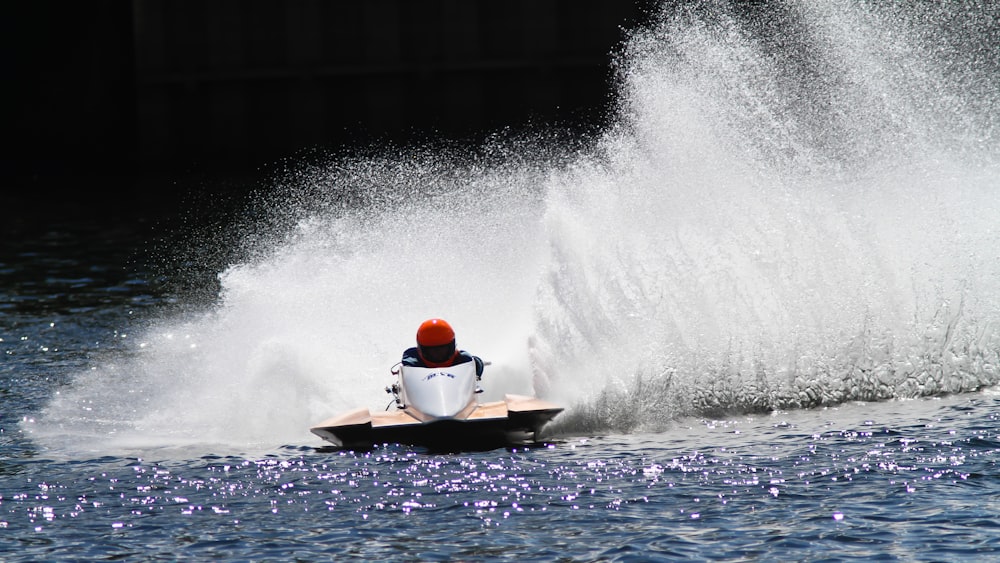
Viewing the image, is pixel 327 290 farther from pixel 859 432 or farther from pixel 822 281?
pixel 859 432

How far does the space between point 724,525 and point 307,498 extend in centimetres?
413

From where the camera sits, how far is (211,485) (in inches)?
523

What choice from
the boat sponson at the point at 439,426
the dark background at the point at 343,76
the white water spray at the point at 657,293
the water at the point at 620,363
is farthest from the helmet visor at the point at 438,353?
the dark background at the point at 343,76

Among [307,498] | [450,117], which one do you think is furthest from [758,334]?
[450,117]

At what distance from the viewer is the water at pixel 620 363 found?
11.8 metres

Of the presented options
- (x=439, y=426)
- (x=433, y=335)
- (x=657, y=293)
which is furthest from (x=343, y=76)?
(x=439, y=426)

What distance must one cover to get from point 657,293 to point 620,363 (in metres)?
1.47

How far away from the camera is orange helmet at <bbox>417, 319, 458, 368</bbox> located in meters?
15.2

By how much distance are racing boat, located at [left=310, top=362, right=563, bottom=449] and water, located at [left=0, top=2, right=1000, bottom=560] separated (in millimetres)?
276

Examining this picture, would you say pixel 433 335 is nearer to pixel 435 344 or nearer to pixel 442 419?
pixel 435 344

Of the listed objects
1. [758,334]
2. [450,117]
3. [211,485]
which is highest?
[450,117]

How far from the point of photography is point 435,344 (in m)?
15.2

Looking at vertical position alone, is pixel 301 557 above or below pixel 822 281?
below

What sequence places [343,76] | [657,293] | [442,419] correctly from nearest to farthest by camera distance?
[442,419]
[657,293]
[343,76]
